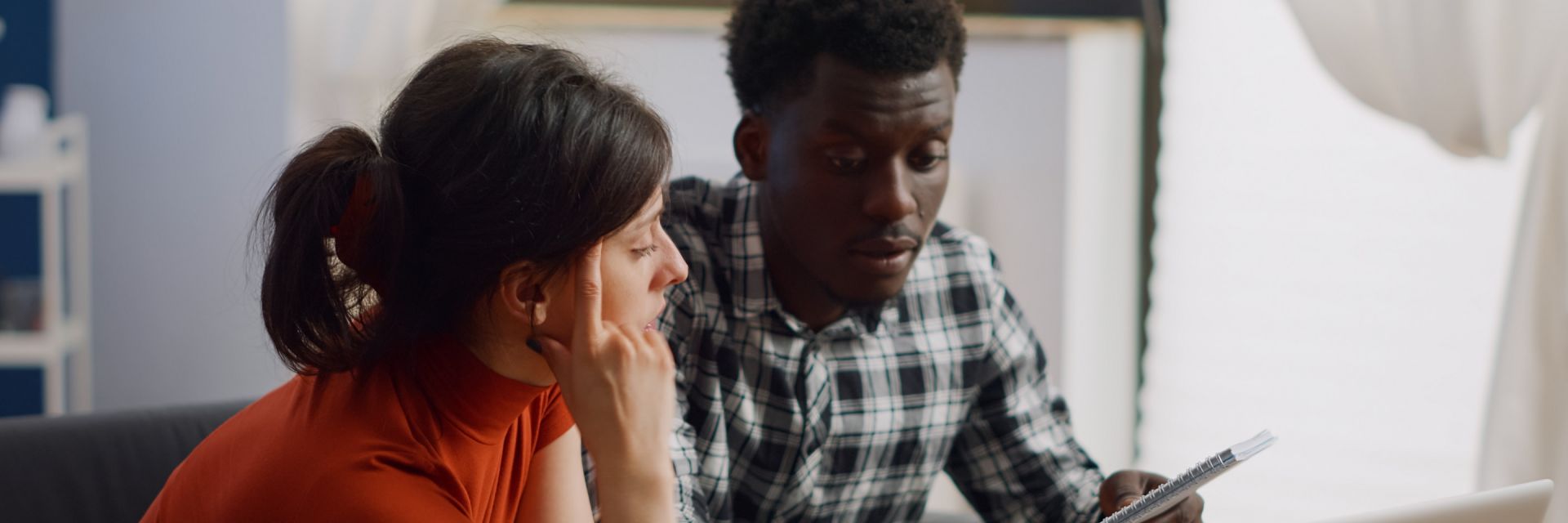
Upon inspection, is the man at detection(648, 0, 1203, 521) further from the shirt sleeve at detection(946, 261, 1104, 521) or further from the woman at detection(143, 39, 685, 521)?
the woman at detection(143, 39, 685, 521)

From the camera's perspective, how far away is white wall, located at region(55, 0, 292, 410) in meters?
2.20

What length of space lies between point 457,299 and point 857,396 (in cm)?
52

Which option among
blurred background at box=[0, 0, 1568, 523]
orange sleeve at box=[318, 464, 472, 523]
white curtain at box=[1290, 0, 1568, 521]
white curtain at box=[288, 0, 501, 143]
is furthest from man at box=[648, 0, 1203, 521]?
white curtain at box=[288, 0, 501, 143]

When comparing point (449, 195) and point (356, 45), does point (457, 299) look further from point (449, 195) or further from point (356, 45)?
point (356, 45)

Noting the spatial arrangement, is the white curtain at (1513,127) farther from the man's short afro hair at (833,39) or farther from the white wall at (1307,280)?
the man's short afro hair at (833,39)

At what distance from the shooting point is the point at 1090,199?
2.41 metres

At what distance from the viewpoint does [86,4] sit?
7.16 feet

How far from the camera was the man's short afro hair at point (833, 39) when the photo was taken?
118 cm

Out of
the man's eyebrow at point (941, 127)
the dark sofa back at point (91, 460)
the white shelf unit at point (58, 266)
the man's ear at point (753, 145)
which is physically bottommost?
the white shelf unit at point (58, 266)

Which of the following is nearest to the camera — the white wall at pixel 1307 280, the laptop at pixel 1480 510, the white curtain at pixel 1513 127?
the laptop at pixel 1480 510

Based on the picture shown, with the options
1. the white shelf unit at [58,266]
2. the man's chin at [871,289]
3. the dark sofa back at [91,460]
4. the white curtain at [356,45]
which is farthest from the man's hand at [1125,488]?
the white shelf unit at [58,266]

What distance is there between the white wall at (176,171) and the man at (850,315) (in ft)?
3.85

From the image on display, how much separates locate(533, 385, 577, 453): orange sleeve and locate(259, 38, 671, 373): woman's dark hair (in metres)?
0.18

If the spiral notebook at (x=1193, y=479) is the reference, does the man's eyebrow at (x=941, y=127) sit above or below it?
above
